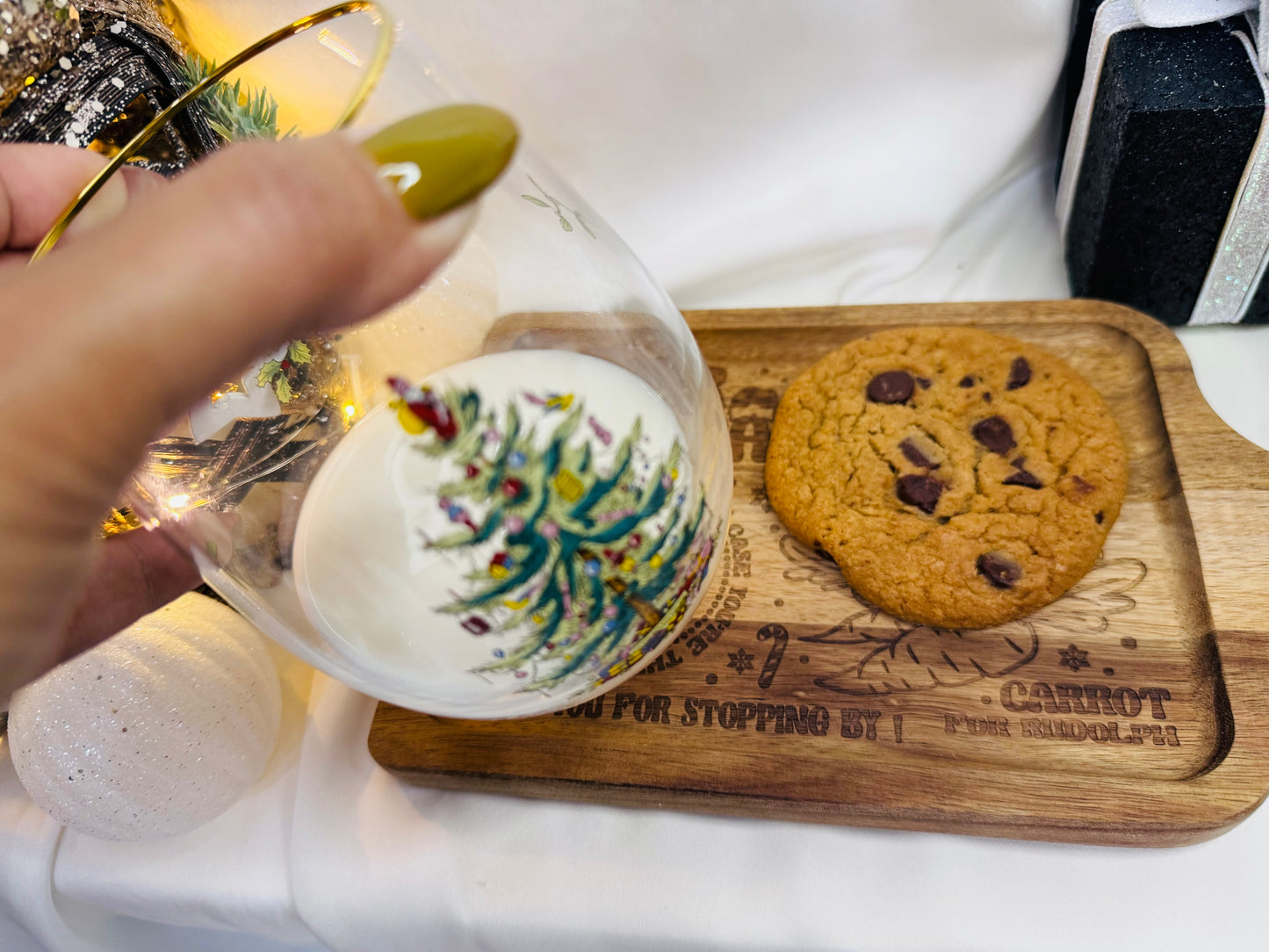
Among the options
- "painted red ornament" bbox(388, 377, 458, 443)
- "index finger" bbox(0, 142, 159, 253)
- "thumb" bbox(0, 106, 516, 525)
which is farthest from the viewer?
"index finger" bbox(0, 142, 159, 253)

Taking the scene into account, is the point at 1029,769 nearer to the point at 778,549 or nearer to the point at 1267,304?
the point at 778,549

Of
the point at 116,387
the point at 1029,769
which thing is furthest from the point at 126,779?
the point at 1029,769

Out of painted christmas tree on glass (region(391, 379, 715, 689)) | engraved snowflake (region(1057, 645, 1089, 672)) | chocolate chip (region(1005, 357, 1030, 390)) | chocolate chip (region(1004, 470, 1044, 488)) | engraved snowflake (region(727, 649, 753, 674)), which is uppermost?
painted christmas tree on glass (region(391, 379, 715, 689))

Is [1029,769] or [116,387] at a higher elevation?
[116,387]

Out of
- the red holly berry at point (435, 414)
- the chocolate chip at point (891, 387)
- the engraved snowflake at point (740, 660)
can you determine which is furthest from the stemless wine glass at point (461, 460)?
the chocolate chip at point (891, 387)

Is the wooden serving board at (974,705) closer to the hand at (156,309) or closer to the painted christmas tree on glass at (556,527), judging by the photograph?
the painted christmas tree on glass at (556,527)

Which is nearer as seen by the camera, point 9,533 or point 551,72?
point 9,533

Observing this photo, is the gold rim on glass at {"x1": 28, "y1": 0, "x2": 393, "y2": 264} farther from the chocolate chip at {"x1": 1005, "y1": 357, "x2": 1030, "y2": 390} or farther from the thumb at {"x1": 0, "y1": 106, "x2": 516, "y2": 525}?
the chocolate chip at {"x1": 1005, "y1": 357, "x2": 1030, "y2": 390}

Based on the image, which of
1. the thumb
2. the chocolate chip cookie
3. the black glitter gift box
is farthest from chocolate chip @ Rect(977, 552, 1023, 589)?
the thumb
